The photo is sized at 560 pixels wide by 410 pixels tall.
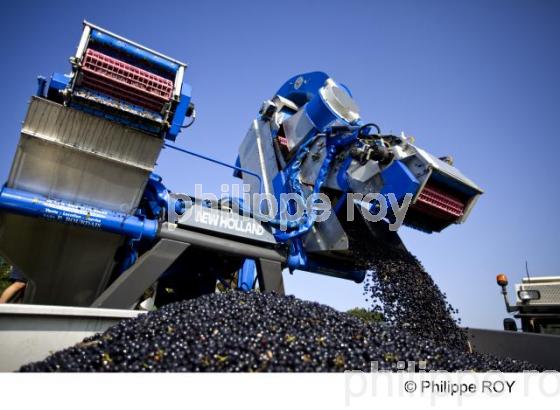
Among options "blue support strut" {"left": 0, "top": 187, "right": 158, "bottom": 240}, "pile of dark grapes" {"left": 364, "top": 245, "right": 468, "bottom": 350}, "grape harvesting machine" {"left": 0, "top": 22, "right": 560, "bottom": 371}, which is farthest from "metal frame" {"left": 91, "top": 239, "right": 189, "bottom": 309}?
"pile of dark grapes" {"left": 364, "top": 245, "right": 468, "bottom": 350}

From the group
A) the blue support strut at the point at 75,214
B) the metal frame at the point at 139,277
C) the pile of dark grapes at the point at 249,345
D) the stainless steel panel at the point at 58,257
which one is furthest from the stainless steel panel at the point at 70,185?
the pile of dark grapes at the point at 249,345

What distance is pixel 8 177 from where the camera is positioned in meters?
3.16

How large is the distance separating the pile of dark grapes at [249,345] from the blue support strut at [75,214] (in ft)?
3.39

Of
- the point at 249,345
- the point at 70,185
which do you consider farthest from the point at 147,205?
the point at 249,345

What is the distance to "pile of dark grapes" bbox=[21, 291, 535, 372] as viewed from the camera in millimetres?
1941

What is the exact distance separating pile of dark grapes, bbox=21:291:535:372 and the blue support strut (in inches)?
40.7

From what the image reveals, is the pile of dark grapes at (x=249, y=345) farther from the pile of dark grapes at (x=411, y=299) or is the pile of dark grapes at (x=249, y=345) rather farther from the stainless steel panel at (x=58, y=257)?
the stainless steel panel at (x=58, y=257)

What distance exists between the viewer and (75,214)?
3217 mm

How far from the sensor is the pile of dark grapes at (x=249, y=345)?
6.37 ft

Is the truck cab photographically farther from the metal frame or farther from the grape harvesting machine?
the metal frame
